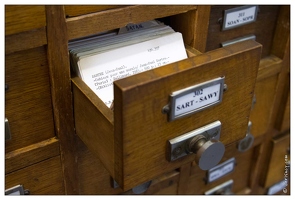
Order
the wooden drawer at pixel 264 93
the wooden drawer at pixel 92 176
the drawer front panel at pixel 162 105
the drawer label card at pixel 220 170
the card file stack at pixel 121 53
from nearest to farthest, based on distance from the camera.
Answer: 1. the drawer front panel at pixel 162 105
2. the card file stack at pixel 121 53
3. the wooden drawer at pixel 92 176
4. the wooden drawer at pixel 264 93
5. the drawer label card at pixel 220 170

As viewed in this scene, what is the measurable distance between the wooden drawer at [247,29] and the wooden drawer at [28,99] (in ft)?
1.09

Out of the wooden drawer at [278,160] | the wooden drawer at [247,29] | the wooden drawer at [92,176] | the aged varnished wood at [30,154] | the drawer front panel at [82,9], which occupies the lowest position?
the wooden drawer at [278,160]

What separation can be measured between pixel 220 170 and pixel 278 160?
7.9 inches

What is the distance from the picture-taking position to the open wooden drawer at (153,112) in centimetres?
57

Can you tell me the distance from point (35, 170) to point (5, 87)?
0.58ft

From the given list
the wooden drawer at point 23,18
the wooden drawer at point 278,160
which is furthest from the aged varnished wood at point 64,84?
the wooden drawer at point 278,160

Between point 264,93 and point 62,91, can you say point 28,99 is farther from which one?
point 264,93

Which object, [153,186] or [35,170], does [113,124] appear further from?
[153,186]

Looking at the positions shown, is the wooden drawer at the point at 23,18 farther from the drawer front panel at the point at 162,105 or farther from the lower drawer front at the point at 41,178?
the lower drawer front at the point at 41,178

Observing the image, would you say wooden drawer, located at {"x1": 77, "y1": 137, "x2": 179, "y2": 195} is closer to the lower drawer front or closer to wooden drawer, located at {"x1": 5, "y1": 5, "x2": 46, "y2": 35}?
the lower drawer front

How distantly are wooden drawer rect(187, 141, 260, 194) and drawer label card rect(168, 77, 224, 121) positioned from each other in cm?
40

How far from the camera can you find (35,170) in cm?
76

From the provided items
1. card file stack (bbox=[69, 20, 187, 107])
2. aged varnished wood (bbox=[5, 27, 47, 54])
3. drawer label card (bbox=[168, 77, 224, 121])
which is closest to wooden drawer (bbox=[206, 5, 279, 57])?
card file stack (bbox=[69, 20, 187, 107])

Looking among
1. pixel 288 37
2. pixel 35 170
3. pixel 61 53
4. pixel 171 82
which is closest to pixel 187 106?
pixel 171 82
